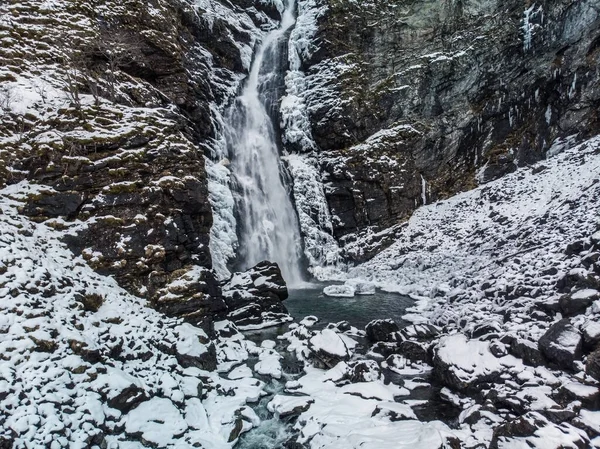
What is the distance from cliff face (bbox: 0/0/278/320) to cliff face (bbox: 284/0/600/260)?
13.4m

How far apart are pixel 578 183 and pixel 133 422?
1855 cm

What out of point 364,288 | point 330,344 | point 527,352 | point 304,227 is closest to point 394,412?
point 330,344

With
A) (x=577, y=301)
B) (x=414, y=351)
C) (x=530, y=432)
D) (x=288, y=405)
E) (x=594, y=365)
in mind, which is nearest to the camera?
(x=530, y=432)

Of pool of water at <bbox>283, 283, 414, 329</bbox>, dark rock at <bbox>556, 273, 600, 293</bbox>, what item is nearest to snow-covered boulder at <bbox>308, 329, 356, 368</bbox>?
pool of water at <bbox>283, 283, 414, 329</bbox>

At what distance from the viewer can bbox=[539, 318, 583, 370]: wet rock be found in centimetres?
722

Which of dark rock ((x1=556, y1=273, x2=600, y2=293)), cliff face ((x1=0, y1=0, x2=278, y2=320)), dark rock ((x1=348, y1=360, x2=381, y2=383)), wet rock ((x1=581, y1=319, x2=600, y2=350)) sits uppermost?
cliff face ((x1=0, y1=0, x2=278, y2=320))

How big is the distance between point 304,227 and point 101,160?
14.3 meters

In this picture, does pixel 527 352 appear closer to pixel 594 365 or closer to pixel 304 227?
pixel 594 365

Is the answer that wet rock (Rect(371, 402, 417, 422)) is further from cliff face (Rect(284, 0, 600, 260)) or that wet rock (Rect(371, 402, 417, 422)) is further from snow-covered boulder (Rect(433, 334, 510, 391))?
cliff face (Rect(284, 0, 600, 260))

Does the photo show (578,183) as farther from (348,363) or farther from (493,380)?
(348,363)

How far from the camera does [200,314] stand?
35.8 ft

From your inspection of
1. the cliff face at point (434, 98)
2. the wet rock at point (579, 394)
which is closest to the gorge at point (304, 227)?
the wet rock at point (579, 394)

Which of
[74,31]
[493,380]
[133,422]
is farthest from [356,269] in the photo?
[74,31]

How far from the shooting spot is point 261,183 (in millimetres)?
23391
